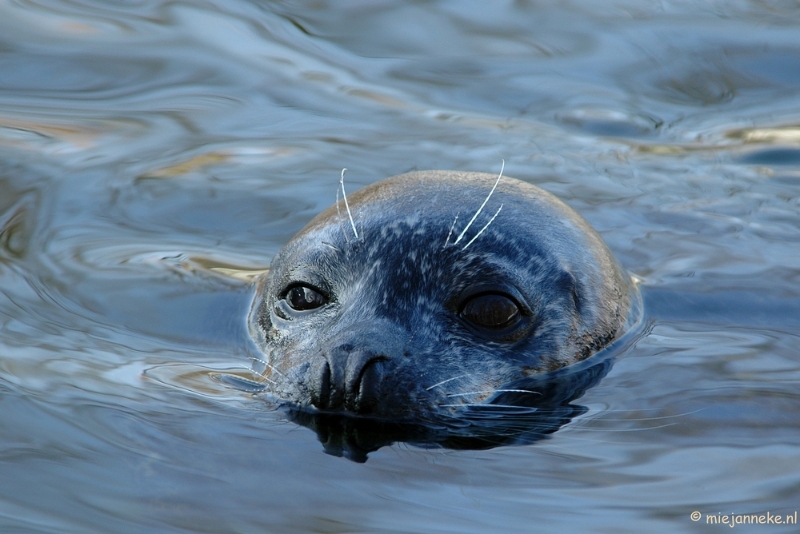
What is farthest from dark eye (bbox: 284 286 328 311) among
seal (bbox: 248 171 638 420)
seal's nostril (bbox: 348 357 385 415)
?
seal's nostril (bbox: 348 357 385 415)

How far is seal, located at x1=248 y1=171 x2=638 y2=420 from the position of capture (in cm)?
386

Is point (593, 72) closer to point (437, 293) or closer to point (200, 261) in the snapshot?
Answer: point (200, 261)

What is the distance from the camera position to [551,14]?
30.8 feet

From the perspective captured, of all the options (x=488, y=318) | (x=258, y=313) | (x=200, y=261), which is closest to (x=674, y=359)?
(x=488, y=318)

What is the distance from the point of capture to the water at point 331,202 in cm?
335

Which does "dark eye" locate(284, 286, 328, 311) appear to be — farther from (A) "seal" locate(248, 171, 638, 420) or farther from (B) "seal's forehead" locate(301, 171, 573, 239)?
(B) "seal's forehead" locate(301, 171, 573, 239)

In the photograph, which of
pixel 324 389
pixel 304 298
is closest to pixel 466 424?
pixel 324 389

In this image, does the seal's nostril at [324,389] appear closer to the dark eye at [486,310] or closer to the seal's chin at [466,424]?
the seal's chin at [466,424]

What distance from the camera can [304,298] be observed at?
4426 millimetres

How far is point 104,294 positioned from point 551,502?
276cm

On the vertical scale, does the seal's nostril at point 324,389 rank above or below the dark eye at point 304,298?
below

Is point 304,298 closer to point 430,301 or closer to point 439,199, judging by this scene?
point 430,301

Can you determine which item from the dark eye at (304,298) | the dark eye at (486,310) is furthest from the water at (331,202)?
the dark eye at (486,310)

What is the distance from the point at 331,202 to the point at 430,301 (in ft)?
7.82
